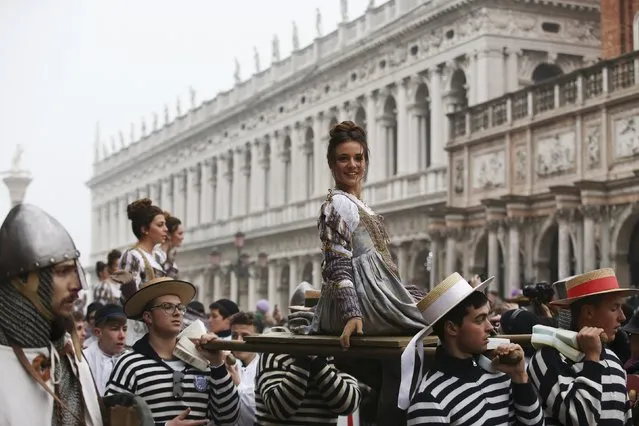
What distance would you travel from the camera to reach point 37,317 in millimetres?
3668

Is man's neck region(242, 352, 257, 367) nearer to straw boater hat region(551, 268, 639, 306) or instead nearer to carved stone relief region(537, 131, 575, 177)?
straw boater hat region(551, 268, 639, 306)

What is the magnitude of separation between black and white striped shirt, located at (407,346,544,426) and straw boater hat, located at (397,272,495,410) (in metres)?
0.05

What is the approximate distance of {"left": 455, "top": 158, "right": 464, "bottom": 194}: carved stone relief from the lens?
27703 millimetres

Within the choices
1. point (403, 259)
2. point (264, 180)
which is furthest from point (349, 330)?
point (264, 180)

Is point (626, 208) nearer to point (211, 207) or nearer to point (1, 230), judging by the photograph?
point (1, 230)

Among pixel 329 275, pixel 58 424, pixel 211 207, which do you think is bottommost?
pixel 58 424

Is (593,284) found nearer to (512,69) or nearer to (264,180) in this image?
(512,69)

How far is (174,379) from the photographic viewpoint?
18.0ft

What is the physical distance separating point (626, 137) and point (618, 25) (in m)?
4.85

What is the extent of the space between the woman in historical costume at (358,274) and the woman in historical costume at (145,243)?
2.80 metres

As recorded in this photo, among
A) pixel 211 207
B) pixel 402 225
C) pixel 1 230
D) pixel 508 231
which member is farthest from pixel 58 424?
pixel 211 207

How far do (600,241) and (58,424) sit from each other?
19.2 m

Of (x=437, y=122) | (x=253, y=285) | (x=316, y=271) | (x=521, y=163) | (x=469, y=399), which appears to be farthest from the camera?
(x=253, y=285)

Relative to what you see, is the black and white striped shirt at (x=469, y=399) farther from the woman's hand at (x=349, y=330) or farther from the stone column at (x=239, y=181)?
the stone column at (x=239, y=181)
